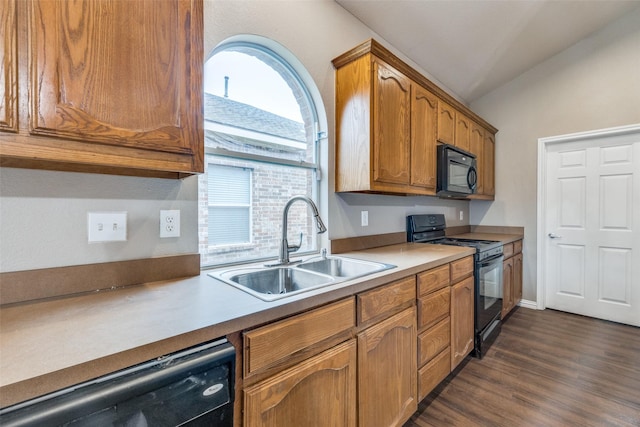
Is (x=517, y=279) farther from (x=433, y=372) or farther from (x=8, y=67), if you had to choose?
(x=8, y=67)

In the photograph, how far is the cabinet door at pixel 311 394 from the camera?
0.90 m

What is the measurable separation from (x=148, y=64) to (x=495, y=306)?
294 centimetres

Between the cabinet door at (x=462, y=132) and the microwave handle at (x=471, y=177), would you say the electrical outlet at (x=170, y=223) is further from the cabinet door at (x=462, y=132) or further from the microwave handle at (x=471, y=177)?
the microwave handle at (x=471, y=177)

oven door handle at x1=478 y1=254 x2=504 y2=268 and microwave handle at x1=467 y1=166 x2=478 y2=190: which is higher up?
microwave handle at x1=467 y1=166 x2=478 y2=190

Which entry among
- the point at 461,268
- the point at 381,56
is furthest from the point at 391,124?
the point at 461,268

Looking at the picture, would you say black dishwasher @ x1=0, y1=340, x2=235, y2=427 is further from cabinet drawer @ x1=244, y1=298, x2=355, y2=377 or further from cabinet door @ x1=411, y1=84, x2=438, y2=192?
cabinet door @ x1=411, y1=84, x2=438, y2=192

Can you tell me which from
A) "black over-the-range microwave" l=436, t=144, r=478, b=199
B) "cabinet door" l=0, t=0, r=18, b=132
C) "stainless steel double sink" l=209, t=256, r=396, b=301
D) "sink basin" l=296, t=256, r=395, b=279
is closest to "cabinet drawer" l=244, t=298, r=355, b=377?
"stainless steel double sink" l=209, t=256, r=396, b=301

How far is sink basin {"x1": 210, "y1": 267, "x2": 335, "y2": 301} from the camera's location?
4.55 feet

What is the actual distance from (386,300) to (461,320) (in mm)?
985

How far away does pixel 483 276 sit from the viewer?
2.30 m

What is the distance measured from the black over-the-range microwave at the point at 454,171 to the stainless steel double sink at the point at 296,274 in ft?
3.82

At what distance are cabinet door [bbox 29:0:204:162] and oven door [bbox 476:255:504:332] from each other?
2.21 meters

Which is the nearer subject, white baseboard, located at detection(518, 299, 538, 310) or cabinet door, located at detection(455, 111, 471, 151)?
cabinet door, located at detection(455, 111, 471, 151)

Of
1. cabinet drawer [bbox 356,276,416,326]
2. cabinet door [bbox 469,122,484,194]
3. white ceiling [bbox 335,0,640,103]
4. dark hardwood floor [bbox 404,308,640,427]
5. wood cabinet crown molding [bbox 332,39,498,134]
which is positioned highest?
white ceiling [bbox 335,0,640,103]
